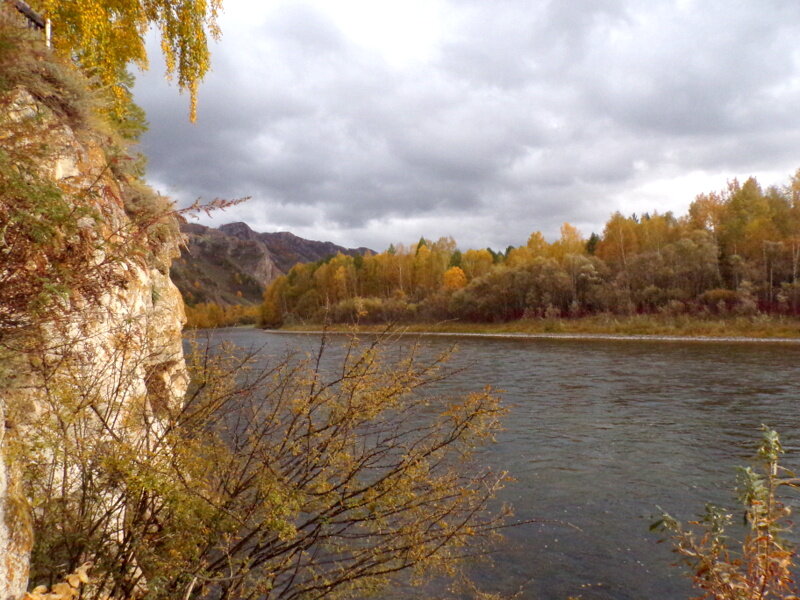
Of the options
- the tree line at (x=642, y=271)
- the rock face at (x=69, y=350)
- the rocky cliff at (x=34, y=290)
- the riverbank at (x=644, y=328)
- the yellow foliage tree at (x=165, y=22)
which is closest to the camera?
the rock face at (x=69, y=350)

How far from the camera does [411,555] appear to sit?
471cm

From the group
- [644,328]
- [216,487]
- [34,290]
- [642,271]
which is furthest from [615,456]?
[642,271]

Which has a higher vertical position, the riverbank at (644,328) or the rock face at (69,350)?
the rock face at (69,350)

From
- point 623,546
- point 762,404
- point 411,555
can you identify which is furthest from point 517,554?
point 762,404

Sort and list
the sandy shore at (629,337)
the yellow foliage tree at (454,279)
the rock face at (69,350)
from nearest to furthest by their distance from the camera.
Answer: the rock face at (69,350) < the sandy shore at (629,337) < the yellow foliage tree at (454,279)

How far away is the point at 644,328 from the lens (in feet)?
186

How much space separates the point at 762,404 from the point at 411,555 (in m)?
20.7

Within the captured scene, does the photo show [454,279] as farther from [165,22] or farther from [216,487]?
[216,487]

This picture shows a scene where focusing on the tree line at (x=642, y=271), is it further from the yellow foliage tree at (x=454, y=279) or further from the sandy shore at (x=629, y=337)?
the sandy shore at (x=629, y=337)

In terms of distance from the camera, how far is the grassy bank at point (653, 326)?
4906cm

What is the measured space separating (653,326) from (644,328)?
3.41ft

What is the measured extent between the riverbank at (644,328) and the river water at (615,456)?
1758 centimetres

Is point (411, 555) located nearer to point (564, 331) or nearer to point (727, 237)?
point (564, 331)

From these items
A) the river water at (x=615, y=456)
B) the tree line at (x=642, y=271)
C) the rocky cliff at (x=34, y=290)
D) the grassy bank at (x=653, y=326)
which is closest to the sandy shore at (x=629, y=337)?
the grassy bank at (x=653, y=326)
